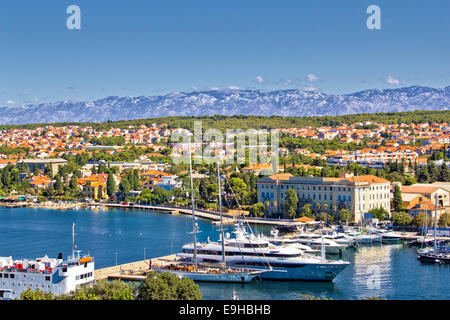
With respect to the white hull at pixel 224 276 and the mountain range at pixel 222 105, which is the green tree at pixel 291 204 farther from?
the mountain range at pixel 222 105

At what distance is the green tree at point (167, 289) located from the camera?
25.3ft

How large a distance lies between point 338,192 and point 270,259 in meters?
6.90

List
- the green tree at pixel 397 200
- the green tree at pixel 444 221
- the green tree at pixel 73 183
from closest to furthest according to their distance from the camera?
the green tree at pixel 444 221 < the green tree at pixel 397 200 < the green tree at pixel 73 183

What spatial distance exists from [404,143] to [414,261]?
2524 cm

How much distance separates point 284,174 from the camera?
818 inches

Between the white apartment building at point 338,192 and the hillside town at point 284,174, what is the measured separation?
0.03 meters

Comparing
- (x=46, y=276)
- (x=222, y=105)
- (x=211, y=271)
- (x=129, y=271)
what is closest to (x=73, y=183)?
(x=129, y=271)

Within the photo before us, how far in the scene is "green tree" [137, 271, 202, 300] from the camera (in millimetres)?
7723

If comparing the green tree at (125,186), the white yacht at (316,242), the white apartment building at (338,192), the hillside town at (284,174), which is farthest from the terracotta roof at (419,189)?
the green tree at (125,186)

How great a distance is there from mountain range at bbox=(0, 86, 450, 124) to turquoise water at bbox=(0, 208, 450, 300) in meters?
65.5

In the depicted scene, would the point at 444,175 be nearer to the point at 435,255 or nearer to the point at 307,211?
the point at 307,211

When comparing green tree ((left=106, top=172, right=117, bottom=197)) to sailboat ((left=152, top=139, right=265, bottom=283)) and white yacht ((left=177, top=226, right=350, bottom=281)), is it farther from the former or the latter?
sailboat ((left=152, top=139, right=265, bottom=283))

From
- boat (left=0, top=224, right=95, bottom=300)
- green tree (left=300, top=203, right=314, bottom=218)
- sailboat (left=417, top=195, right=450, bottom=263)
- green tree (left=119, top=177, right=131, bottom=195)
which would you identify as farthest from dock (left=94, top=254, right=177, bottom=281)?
green tree (left=119, top=177, right=131, bottom=195)
